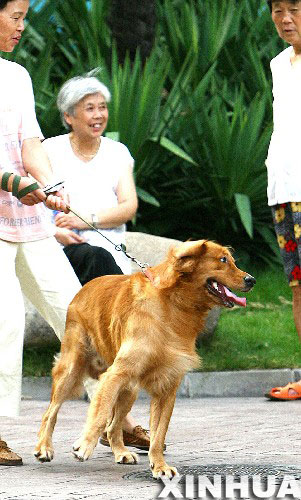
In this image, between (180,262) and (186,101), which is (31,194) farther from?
(186,101)

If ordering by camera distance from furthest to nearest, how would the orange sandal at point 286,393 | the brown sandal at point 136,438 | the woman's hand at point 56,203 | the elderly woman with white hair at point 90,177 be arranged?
the orange sandal at point 286,393 → the elderly woman with white hair at point 90,177 → the brown sandal at point 136,438 → the woman's hand at point 56,203

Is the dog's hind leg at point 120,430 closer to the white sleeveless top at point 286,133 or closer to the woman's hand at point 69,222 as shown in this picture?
the woman's hand at point 69,222

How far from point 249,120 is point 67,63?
3.72 metres

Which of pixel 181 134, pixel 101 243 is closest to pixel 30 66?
pixel 181 134

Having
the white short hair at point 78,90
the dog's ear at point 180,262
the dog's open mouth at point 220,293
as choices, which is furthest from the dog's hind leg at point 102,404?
the white short hair at point 78,90

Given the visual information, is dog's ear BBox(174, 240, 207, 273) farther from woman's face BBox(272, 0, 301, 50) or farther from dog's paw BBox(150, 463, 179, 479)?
woman's face BBox(272, 0, 301, 50)

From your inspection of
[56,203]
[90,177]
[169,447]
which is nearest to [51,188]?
[56,203]

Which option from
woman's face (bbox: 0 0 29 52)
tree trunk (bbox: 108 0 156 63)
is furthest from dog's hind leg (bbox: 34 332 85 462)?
tree trunk (bbox: 108 0 156 63)

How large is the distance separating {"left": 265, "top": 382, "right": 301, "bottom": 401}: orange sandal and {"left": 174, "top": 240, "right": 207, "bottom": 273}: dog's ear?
10.4 ft

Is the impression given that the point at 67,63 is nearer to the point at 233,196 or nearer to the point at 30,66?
the point at 30,66

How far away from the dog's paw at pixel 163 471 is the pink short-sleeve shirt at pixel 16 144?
4.35ft

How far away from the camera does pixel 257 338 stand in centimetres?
1031

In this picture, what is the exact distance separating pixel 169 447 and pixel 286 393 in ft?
7.22

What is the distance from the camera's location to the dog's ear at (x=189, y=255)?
5512mm
